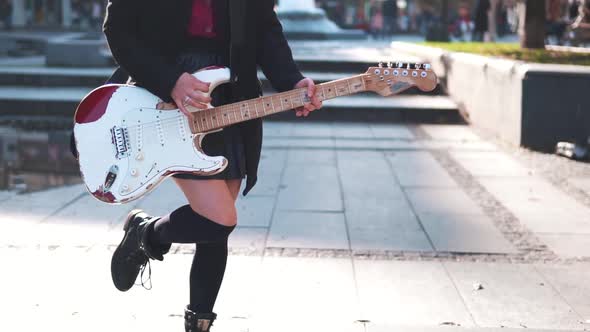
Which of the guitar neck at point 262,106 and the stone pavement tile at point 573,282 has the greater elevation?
the guitar neck at point 262,106

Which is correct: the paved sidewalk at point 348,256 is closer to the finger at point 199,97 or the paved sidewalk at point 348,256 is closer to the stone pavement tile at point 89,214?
the stone pavement tile at point 89,214

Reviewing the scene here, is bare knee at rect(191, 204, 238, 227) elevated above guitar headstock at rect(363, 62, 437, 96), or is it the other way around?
guitar headstock at rect(363, 62, 437, 96)

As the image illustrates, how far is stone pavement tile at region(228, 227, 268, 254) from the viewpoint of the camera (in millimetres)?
5106

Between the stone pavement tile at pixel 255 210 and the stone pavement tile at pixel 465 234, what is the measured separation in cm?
114

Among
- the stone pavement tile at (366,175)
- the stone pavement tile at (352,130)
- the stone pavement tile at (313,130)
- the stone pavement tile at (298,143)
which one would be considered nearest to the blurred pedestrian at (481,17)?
the stone pavement tile at (352,130)

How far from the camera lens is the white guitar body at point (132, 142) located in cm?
301

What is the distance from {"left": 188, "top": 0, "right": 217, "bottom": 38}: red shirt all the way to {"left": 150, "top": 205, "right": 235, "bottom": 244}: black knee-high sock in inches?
25.8

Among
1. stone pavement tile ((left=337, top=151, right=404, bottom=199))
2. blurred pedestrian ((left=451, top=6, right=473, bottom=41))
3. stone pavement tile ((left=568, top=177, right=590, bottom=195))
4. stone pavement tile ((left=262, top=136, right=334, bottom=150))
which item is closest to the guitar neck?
stone pavement tile ((left=337, top=151, right=404, bottom=199))

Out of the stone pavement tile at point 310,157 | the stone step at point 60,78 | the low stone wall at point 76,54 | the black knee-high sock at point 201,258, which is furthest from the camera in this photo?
the low stone wall at point 76,54

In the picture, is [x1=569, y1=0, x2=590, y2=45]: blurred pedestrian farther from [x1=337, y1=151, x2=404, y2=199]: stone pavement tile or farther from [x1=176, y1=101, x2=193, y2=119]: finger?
[x1=176, y1=101, x2=193, y2=119]: finger

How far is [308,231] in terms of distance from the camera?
5.58 m

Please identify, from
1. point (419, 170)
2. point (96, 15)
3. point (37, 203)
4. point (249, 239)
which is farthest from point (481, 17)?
point (96, 15)

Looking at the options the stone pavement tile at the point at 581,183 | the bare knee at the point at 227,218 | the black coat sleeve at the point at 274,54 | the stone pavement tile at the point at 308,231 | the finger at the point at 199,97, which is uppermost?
the black coat sleeve at the point at 274,54

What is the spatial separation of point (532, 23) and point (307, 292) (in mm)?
9707
